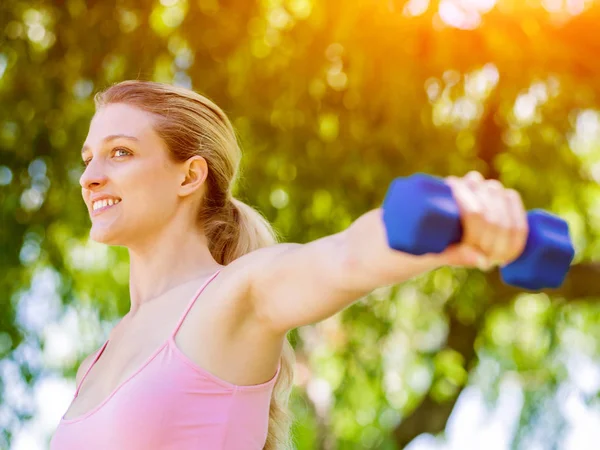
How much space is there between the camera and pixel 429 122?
4.14m

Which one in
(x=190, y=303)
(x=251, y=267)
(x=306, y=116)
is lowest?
(x=306, y=116)

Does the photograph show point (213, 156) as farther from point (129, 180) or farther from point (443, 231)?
point (443, 231)

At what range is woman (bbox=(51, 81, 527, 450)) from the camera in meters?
1.12

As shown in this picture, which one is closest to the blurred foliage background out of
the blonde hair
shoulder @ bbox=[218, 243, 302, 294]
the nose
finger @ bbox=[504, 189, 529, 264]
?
the blonde hair

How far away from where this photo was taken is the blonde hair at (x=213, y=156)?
191 cm

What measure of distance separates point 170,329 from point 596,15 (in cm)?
296

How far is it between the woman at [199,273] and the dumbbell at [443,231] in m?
0.02

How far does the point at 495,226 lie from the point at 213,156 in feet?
3.46

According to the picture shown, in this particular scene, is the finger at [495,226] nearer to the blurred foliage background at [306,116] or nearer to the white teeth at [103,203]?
the white teeth at [103,203]

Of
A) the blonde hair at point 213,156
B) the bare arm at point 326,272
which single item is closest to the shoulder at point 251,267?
the bare arm at point 326,272

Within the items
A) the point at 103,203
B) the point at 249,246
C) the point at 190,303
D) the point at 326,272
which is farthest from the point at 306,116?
the point at 326,272

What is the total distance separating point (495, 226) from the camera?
1.00 m

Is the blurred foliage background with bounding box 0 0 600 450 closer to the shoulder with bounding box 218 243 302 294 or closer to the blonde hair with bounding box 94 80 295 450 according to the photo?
the blonde hair with bounding box 94 80 295 450

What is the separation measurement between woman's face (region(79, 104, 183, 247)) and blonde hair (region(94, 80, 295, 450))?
39 mm
